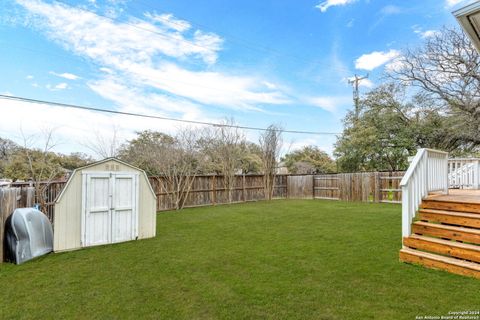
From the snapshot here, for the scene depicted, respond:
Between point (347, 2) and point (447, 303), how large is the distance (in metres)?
12.5

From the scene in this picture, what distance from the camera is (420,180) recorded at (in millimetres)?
4516

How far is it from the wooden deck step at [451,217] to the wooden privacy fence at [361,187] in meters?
7.74

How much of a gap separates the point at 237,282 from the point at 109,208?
135 inches

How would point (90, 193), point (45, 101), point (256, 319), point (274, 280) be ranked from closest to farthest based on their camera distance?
1. point (256, 319)
2. point (274, 280)
3. point (90, 193)
4. point (45, 101)

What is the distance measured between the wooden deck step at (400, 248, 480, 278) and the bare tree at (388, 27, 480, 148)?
11.3 meters

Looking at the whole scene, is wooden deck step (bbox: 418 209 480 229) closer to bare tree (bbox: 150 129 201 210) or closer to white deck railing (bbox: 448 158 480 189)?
white deck railing (bbox: 448 158 480 189)

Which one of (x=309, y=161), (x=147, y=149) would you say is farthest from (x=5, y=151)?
(x=309, y=161)

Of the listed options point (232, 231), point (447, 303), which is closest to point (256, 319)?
point (447, 303)

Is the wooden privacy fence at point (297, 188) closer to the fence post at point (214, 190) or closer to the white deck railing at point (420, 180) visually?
the fence post at point (214, 190)

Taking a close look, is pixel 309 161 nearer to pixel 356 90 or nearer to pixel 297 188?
pixel 356 90

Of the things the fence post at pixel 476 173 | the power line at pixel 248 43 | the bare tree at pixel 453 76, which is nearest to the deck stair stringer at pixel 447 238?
the fence post at pixel 476 173

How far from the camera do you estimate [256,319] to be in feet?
8.41

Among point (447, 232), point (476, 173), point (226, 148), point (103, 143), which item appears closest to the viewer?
point (447, 232)

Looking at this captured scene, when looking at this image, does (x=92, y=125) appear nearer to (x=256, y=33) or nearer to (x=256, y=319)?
(x=256, y=33)
